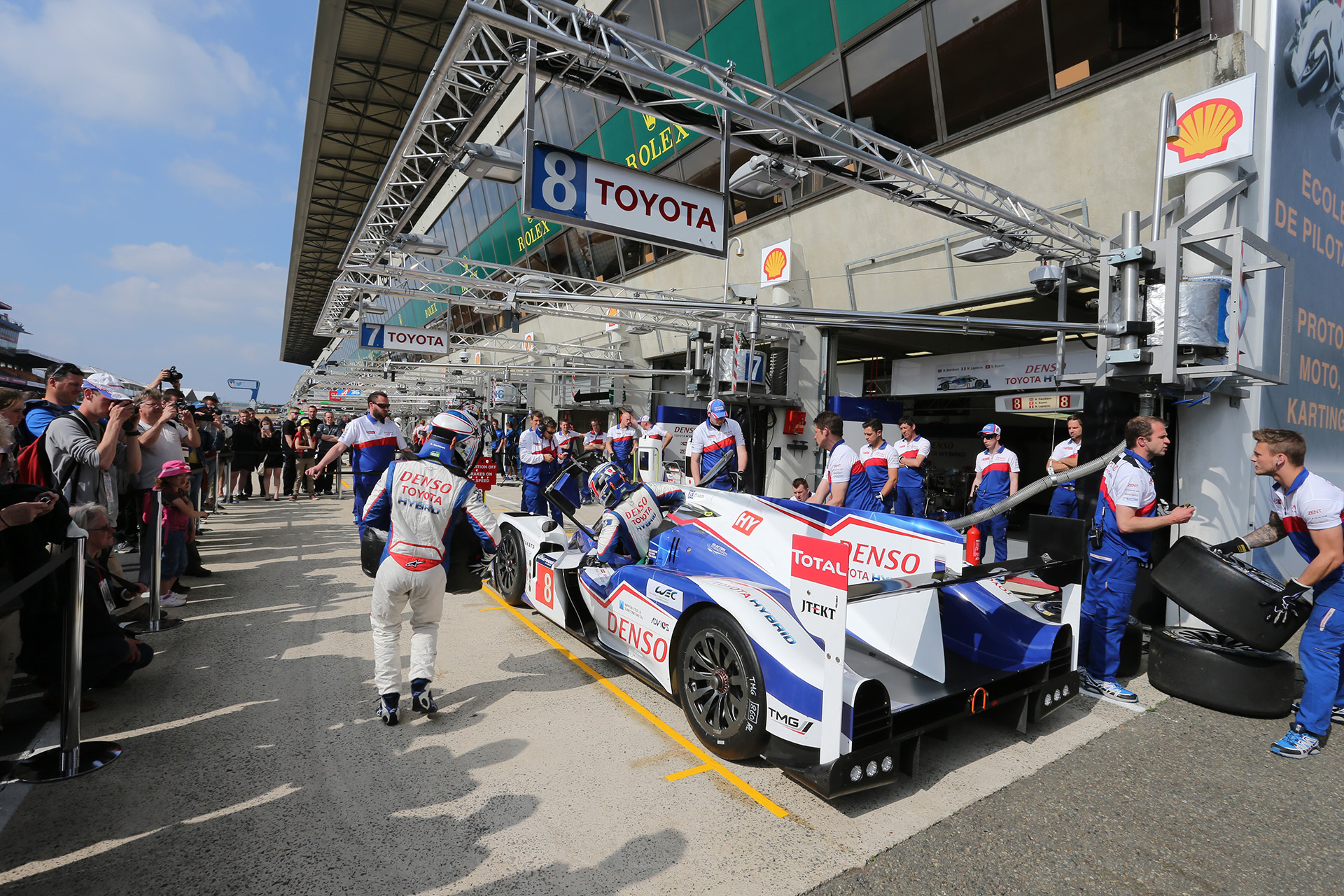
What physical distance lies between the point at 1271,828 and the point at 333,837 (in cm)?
380

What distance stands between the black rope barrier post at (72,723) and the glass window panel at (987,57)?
10172 millimetres

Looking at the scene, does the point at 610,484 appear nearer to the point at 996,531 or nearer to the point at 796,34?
the point at 996,531

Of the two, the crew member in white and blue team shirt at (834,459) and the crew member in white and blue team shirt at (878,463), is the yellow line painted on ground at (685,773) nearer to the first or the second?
the crew member in white and blue team shirt at (834,459)

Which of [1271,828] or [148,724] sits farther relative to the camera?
[148,724]

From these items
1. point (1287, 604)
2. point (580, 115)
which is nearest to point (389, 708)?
point (1287, 604)

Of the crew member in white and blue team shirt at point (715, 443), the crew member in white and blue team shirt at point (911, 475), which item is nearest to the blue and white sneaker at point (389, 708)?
the crew member in white and blue team shirt at point (715, 443)

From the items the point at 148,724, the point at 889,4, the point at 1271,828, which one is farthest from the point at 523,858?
the point at 889,4

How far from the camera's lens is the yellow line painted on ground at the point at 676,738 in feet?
9.04

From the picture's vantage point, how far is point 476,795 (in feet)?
8.93

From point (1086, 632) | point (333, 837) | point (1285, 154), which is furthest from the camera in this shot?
point (1285, 154)

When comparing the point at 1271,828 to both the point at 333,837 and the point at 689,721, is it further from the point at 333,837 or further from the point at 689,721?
the point at 333,837

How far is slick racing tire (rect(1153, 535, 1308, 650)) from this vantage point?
357 centimetres

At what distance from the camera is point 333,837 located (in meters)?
2.42

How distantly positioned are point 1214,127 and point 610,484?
644 centimetres
